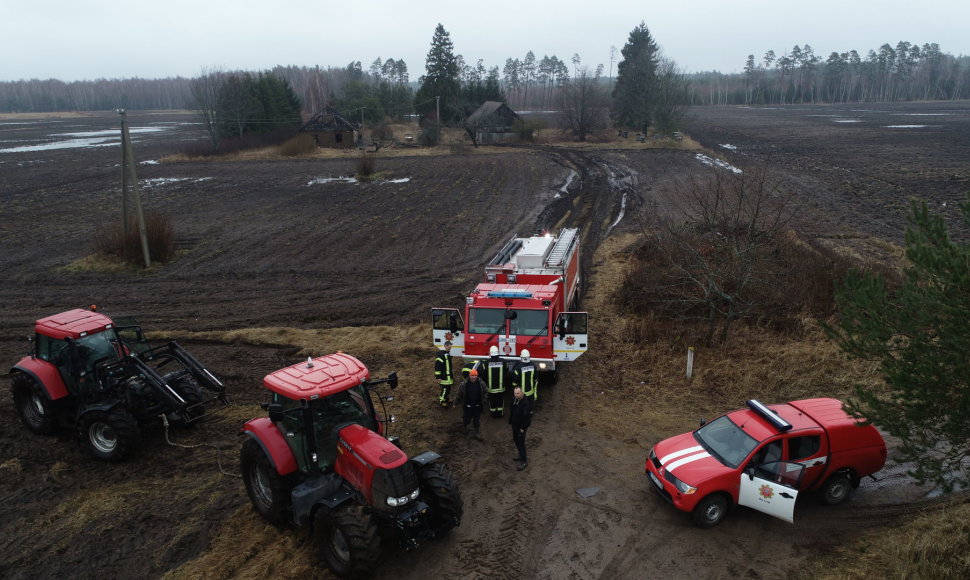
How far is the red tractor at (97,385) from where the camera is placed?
10609mm

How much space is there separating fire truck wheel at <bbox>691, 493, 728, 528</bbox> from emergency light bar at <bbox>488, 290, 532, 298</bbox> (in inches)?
226

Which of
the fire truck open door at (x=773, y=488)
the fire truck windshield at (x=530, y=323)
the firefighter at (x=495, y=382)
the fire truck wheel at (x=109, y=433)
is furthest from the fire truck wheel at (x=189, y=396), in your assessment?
the fire truck open door at (x=773, y=488)

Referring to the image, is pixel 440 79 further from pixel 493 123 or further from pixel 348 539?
pixel 348 539

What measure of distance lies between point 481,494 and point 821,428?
530 centimetres

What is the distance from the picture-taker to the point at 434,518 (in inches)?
329

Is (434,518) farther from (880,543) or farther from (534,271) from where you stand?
(534,271)

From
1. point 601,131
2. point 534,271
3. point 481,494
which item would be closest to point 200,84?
point 601,131

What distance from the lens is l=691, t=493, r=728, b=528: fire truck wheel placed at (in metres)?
8.90

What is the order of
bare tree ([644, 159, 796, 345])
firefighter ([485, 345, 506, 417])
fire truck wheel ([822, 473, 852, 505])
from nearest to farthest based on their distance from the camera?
fire truck wheel ([822, 473, 852, 505])
firefighter ([485, 345, 506, 417])
bare tree ([644, 159, 796, 345])

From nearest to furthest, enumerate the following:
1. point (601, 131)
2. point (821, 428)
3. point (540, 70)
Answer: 1. point (821, 428)
2. point (601, 131)
3. point (540, 70)

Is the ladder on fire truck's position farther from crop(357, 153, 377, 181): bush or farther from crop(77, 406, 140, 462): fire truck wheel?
crop(357, 153, 377, 181): bush

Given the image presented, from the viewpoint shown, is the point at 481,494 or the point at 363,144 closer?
the point at 481,494

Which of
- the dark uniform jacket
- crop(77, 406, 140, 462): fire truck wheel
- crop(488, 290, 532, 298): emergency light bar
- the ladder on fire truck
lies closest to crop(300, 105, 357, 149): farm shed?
the ladder on fire truck

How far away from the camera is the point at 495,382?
1212cm
